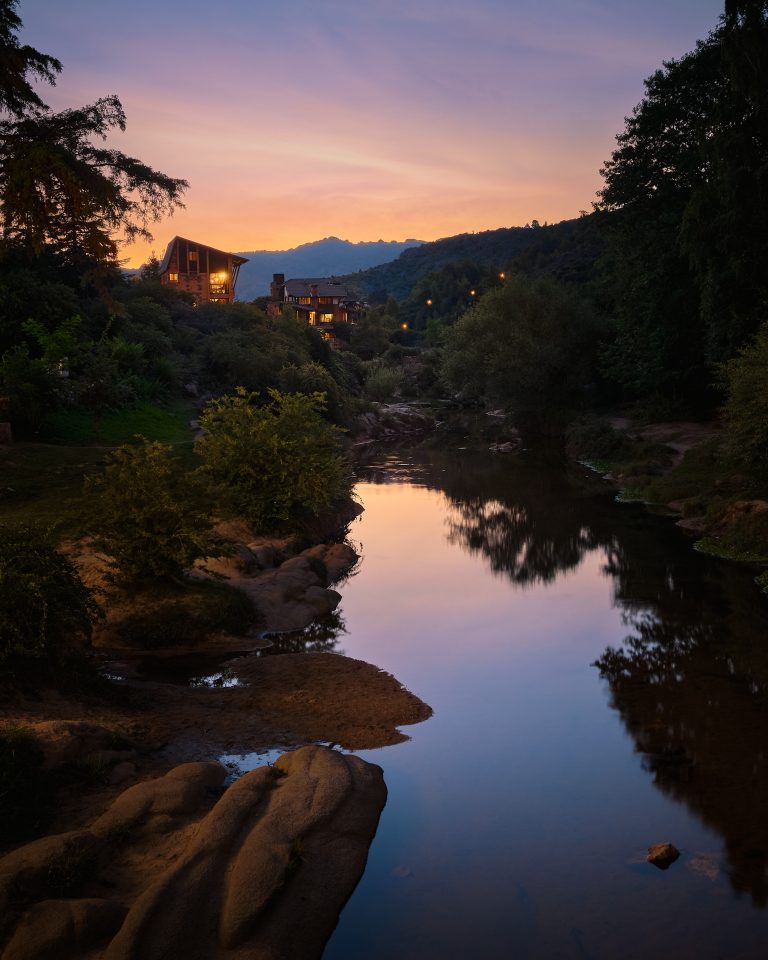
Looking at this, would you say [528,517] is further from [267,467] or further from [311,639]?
[311,639]

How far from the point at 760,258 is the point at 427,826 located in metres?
25.1

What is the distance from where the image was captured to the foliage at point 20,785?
8312 mm

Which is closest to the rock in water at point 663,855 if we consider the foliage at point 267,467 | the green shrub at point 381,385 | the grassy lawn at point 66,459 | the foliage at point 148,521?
the grassy lawn at point 66,459

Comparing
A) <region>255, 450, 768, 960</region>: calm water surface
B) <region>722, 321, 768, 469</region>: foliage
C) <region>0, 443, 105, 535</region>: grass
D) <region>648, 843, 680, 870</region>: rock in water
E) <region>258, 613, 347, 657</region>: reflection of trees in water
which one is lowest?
<region>258, 613, 347, 657</region>: reflection of trees in water

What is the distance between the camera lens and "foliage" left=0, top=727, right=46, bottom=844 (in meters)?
8.31

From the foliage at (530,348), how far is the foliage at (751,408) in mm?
25101

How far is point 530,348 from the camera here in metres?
50.3

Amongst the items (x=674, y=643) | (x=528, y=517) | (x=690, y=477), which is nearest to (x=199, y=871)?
(x=674, y=643)

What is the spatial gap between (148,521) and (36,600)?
5582mm

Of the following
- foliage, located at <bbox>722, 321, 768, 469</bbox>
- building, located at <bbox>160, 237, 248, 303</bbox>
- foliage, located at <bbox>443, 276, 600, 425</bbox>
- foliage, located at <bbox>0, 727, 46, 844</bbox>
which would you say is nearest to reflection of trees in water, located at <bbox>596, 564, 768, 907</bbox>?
foliage, located at <bbox>722, 321, 768, 469</bbox>

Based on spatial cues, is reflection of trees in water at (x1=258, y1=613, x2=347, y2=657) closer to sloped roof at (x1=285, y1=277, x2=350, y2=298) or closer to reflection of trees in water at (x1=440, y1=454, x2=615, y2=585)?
reflection of trees in water at (x1=440, y1=454, x2=615, y2=585)

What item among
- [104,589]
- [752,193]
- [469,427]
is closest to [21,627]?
[104,589]

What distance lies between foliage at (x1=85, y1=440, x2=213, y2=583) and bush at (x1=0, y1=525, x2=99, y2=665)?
3.89 metres

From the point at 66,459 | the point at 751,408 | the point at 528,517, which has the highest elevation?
the point at 751,408
